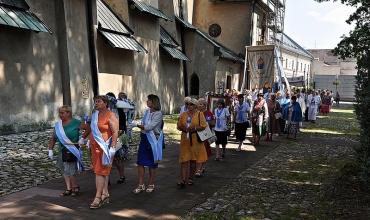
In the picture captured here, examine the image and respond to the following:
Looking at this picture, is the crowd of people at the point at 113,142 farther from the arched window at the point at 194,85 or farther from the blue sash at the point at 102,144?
the arched window at the point at 194,85

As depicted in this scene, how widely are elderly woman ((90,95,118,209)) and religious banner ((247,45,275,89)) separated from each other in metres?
16.7

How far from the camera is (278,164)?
981cm

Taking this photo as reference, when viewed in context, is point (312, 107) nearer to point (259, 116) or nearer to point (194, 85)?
point (194, 85)

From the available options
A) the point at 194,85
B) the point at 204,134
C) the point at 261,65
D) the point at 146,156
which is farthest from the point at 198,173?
the point at 194,85

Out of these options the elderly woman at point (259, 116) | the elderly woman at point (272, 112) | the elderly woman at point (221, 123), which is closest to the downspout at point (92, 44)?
the elderly woman at point (259, 116)

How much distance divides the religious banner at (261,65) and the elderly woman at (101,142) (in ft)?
54.9

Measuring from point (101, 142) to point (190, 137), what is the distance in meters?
2.12

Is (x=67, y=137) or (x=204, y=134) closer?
(x=67, y=137)

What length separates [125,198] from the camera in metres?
6.42

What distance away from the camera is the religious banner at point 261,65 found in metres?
21.3

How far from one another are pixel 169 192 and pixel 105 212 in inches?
61.9

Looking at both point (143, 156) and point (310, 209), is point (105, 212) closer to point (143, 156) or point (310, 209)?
point (143, 156)

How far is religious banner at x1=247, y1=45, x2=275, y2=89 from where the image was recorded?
21266mm

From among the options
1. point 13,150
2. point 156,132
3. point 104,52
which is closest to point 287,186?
point 156,132
